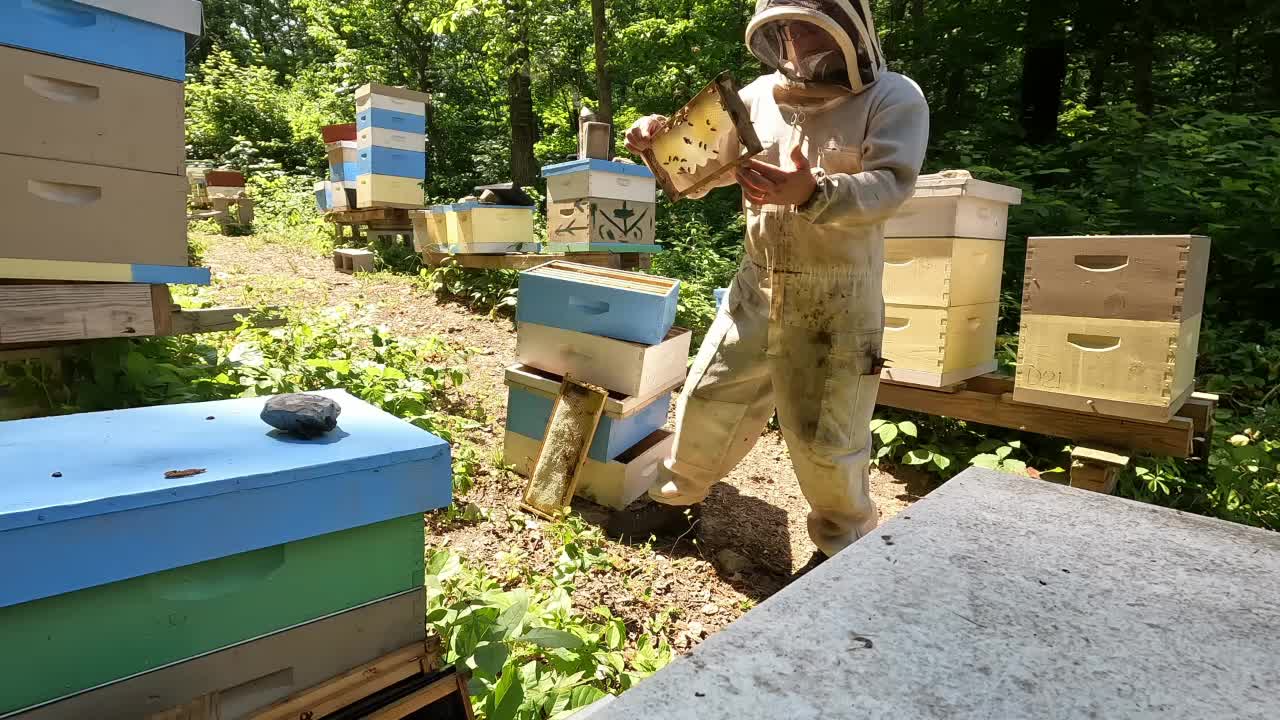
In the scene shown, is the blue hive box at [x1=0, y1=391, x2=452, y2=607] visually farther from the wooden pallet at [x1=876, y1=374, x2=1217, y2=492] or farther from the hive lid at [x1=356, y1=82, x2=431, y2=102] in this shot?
the hive lid at [x1=356, y1=82, x2=431, y2=102]

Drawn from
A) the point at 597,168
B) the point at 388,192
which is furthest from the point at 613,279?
the point at 388,192

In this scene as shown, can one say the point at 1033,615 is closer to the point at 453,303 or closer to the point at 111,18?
the point at 111,18

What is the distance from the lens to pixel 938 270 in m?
3.30

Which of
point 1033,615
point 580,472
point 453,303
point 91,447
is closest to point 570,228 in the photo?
point 453,303

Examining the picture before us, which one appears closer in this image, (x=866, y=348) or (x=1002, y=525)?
(x=1002, y=525)

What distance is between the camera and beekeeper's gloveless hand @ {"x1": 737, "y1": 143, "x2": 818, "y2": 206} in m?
1.97

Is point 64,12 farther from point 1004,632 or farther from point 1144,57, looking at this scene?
point 1144,57

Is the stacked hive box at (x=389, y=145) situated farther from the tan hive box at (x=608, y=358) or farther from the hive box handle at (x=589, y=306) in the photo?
the hive box handle at (x=589, y=306)

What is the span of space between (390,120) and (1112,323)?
6.72m

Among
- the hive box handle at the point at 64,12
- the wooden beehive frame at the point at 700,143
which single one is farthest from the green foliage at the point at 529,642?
the hive box handle at the point at 64,12

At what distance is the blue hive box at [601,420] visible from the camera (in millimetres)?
3068

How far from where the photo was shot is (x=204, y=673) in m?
1.12

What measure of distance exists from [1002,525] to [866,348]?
1380 millimetres

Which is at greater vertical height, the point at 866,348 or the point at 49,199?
the point at 49,199
